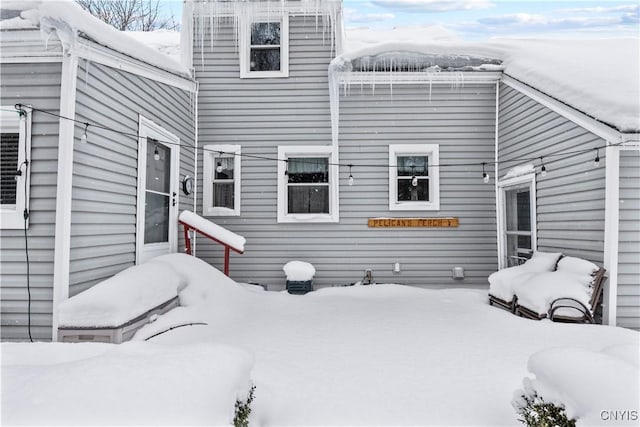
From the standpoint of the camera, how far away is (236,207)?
708 cm

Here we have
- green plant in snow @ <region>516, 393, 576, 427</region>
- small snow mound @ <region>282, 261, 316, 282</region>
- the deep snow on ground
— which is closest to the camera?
green plant in snow @ <region>516, 393, 576, 427</region>

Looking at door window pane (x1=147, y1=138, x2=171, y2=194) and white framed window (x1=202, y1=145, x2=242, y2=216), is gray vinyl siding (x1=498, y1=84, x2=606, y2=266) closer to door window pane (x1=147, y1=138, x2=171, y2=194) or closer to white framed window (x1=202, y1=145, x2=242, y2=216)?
white framed window (x1=202, y1=145, x2=242, y2=216)

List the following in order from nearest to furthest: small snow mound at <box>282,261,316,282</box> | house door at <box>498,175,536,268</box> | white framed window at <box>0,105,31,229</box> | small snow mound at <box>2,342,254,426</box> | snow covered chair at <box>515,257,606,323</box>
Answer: small snow mound at <box>2,342,254,426</box>
white framed window at <box>0,105,31,229</box>
snow covered chair at <box>515,257,606,323</box>
house door at <box>498,175,536,268</box>
small snow mound at <box>282,261,316,282</box>

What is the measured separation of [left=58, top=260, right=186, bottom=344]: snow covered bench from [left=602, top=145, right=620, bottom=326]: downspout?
230 inches

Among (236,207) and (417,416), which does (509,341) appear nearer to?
(417,416)

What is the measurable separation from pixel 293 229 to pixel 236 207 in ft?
4.31

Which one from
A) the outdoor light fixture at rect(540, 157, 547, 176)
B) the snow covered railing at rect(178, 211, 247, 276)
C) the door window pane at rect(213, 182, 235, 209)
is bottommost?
the snow covered railing at rect(178, 211, 247, 276)

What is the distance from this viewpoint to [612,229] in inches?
168

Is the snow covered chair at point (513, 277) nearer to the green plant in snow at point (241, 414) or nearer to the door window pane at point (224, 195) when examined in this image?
the green plant in snow at point (241, 414)

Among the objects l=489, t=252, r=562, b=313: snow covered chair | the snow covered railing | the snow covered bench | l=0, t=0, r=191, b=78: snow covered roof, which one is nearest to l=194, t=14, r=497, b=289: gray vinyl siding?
the snow covered railing

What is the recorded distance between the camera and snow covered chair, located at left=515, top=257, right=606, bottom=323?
4.19 m

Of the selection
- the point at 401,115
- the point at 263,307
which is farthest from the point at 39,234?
the point at 401,115

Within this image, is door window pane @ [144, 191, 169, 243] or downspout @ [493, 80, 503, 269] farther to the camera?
downspout @ [493, 80, 503, 269]

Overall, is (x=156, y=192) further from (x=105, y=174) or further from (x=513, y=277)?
(x=513, y=277)
